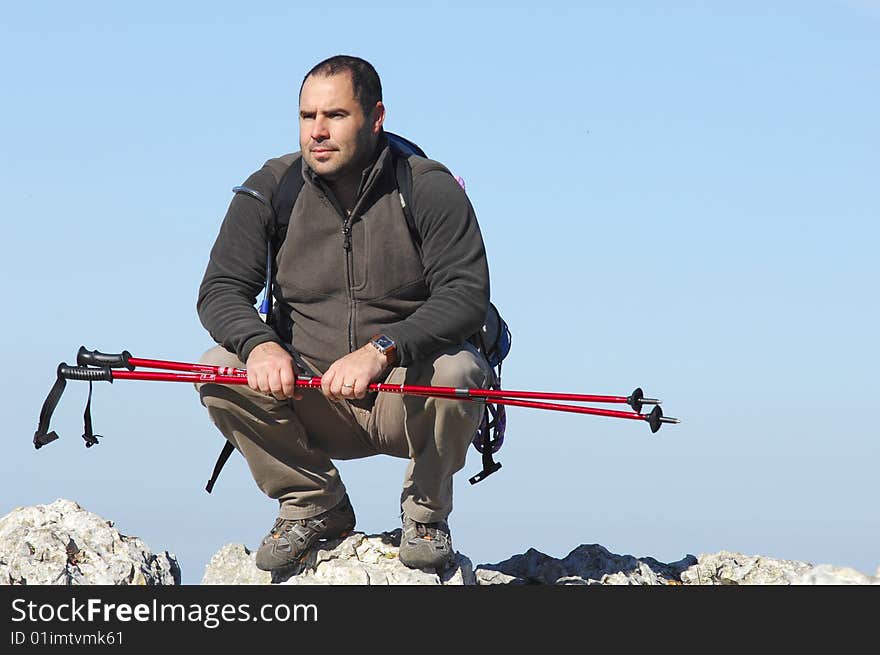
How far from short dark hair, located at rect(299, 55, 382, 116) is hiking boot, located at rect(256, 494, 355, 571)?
2.40m

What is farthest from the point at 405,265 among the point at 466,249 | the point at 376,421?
the point at 376,421

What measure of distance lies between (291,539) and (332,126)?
7.91 feet

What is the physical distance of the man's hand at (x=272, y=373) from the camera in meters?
7.28

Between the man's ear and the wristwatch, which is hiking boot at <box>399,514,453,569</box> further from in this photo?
the man's ear

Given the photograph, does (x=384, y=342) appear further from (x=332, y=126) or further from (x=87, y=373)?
(x=87, y=373)

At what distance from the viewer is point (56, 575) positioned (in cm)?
809

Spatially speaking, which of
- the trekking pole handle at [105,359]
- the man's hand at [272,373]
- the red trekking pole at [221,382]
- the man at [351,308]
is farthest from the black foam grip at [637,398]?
the trekking pole handle at [105,359]

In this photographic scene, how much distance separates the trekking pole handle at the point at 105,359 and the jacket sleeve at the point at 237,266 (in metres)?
0.48

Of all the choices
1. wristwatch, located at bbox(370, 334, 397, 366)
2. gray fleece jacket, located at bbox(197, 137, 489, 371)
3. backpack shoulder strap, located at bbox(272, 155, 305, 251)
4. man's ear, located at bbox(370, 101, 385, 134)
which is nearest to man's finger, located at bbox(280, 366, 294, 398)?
gray fleece jacket, located at bbox(197, 137, 489, 371)

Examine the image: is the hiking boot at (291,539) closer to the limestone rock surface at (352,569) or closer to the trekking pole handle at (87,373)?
the limestone rock surface at (352,569)

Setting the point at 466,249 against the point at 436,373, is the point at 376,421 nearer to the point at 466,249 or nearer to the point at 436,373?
the point at 436,373

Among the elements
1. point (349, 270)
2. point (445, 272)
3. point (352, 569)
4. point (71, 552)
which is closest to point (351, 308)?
point (349, 270)

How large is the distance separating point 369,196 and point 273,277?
2.48 ft

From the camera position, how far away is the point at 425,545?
25.7ft
